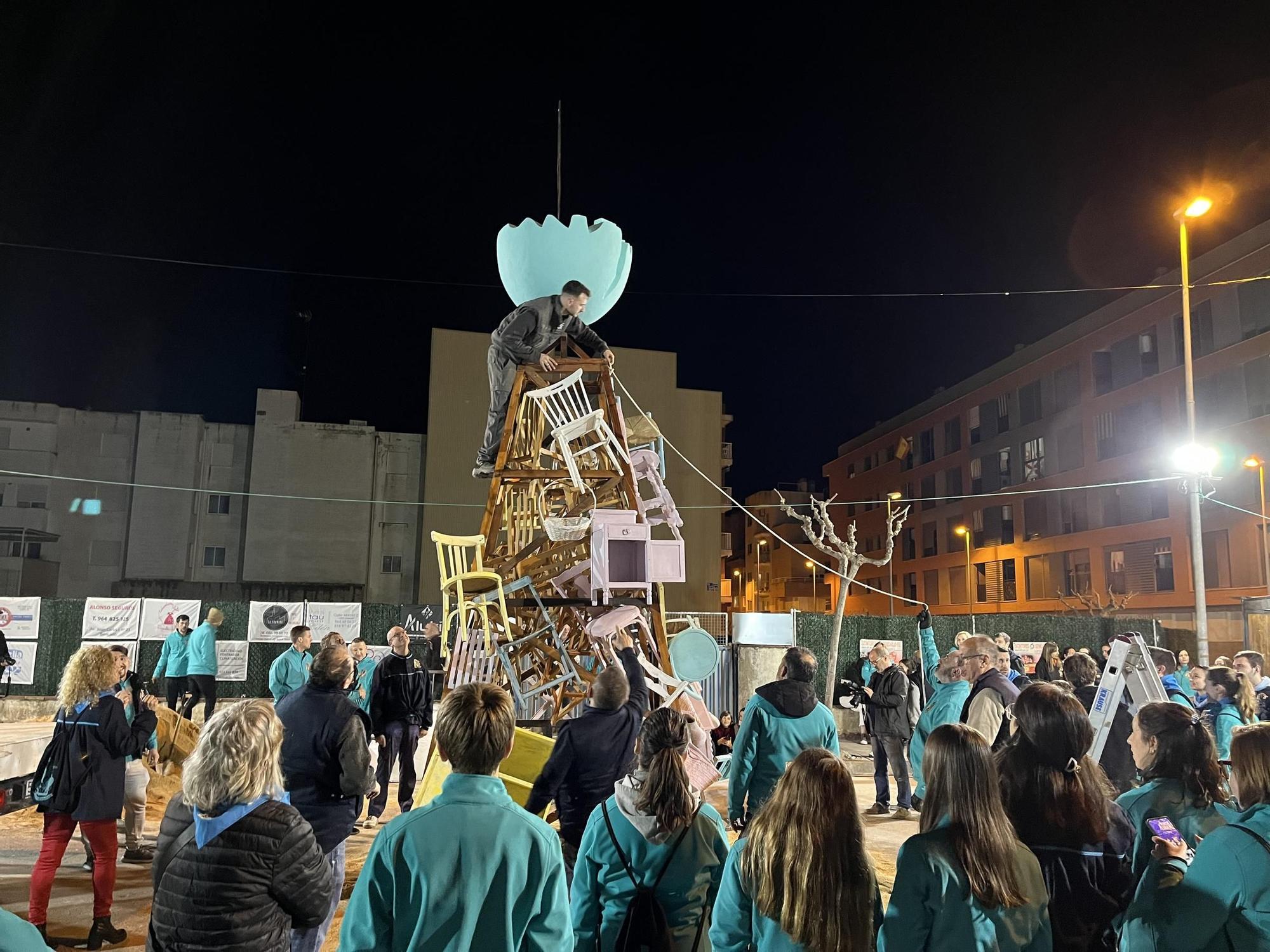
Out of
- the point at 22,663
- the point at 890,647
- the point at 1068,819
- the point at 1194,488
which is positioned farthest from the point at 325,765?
the point at 22,663

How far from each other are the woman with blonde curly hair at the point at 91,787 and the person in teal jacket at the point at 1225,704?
7.20 m

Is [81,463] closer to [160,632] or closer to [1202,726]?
[160,632]

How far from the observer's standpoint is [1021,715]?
3.33 meters

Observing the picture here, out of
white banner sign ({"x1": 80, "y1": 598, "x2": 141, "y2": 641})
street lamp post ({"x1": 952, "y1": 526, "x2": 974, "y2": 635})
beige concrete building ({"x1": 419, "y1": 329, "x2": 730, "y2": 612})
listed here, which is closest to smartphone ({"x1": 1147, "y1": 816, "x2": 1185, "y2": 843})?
white banner sign ({"x1": 80, "y1": 598, "x2": 141, "y2": 641})

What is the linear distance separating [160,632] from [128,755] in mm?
14900

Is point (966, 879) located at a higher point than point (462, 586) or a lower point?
lower

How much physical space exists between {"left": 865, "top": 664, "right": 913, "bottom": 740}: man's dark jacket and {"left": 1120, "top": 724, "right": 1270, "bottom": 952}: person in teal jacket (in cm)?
774

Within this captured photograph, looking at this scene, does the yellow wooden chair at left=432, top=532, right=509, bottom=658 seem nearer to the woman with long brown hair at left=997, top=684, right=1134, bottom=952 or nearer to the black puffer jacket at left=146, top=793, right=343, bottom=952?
the black puffer jacket at left=146, top=793, right=343, bottom=952

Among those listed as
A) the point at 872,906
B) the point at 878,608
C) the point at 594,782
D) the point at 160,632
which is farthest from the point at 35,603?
the point at 878,608

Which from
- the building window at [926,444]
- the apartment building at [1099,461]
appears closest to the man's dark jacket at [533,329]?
the apartment building at [1099,461]

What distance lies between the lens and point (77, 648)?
17.9 m

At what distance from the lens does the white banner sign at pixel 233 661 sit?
19.2 m

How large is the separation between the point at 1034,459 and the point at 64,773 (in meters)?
43.7

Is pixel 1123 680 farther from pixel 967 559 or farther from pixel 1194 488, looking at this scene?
pixel 967 559
